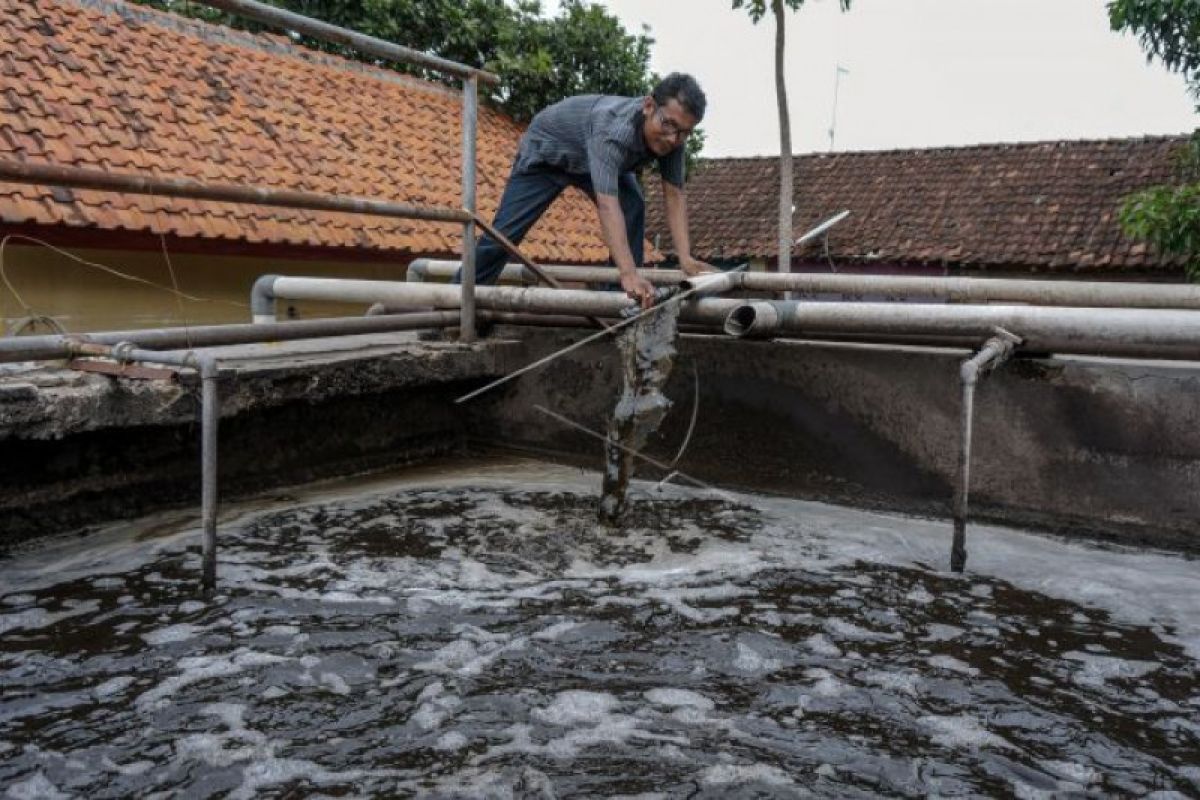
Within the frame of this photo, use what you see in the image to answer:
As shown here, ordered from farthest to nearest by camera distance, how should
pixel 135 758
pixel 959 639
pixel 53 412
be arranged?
pixel 53 412 → pixel 959 639 → pixel 135 758

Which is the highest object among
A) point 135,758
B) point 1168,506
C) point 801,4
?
point 801,4

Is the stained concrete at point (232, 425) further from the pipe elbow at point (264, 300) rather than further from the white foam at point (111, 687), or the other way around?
the white foam at point (111, 687)

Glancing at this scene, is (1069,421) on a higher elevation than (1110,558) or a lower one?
higher

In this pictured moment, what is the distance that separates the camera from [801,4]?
1267cm

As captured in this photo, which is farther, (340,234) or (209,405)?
(340,234)

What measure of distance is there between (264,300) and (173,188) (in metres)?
2.25

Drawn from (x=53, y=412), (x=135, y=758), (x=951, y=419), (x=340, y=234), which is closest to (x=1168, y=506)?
(x=951, y=419)

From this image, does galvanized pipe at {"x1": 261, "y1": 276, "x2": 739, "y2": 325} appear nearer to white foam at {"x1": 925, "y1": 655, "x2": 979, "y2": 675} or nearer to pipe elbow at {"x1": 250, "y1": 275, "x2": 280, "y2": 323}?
pipe elbow at {"x1": 250, "y1": 275, "x2": 280, "y2": 323}

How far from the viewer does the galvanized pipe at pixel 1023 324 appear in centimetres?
316

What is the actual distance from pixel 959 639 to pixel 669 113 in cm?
220

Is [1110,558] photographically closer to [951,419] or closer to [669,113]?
[951,419]

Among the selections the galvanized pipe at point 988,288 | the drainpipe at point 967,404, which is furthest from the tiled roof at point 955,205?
the drainpipe at point 967,404

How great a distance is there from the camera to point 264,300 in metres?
5.13

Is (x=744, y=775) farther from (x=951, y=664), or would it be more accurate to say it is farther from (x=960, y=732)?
(x=951, y=664)
